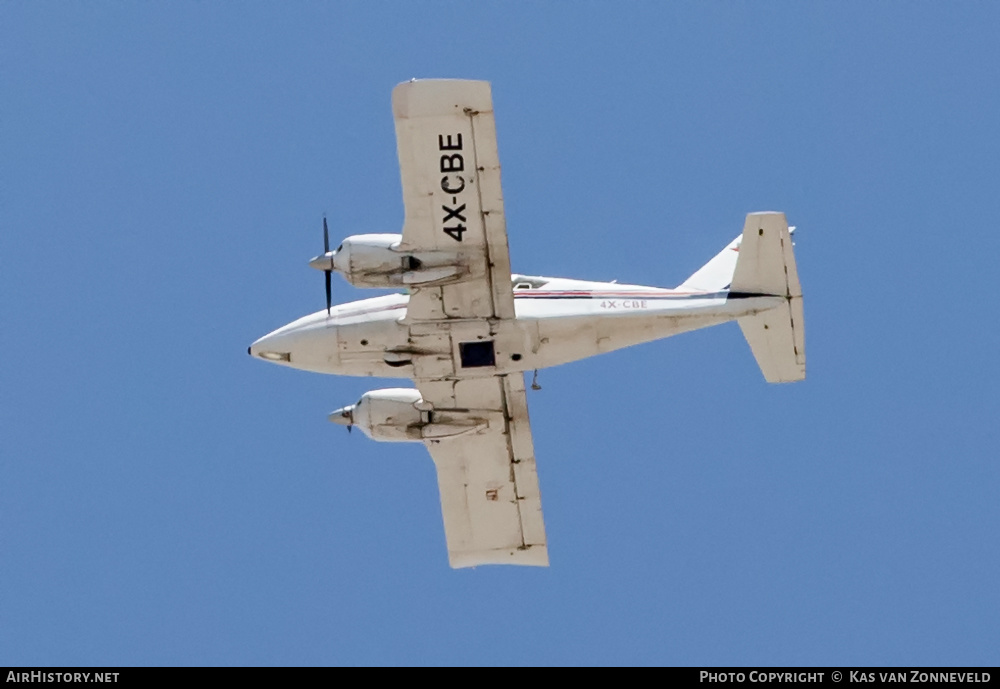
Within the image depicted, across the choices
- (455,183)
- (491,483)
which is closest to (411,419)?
(491,483)

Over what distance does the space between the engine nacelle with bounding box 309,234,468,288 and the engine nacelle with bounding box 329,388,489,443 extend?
4936 mm

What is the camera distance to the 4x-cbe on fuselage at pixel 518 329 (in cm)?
4928

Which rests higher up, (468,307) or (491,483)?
(468,307)

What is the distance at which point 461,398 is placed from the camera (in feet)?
171

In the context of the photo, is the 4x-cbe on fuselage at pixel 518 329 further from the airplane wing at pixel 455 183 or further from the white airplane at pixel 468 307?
the airplane wing at pixel 455 183

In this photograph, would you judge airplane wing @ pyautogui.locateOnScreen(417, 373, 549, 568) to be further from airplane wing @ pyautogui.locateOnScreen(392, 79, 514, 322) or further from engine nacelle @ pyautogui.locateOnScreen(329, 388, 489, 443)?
airplane wing @ pyautogui.locateOnScreen(392, 79, 514, 322)

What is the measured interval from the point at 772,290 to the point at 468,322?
7368 mm

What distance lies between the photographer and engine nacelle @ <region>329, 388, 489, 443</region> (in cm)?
5250

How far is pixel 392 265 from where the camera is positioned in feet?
158

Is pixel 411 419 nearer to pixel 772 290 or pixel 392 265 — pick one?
pixel 392 265

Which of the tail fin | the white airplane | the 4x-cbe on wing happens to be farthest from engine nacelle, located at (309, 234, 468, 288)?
the tail fin
